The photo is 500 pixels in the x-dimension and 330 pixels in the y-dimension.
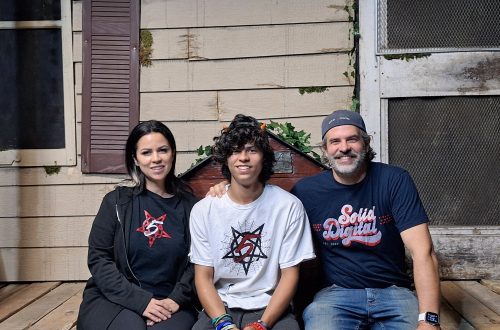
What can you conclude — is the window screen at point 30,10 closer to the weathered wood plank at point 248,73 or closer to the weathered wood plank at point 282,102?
the weathered wood plank at point 248,73

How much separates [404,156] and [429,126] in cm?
25

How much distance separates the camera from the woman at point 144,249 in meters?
2.46

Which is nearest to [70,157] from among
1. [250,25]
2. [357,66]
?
[250,25]

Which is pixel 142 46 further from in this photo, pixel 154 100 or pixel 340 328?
pixel 340 328

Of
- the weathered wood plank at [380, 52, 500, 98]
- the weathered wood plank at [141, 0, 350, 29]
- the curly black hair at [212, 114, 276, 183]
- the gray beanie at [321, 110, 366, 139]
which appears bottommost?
the curly black hair at [212, 114, 276, 183]

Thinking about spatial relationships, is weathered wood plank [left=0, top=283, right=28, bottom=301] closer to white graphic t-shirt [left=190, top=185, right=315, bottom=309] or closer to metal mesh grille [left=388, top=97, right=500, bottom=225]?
white graphic t-shirt [left=190, top=185, right=315, bottom=309]

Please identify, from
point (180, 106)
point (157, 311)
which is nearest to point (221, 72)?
point (180, 106)

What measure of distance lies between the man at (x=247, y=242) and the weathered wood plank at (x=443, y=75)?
5.57 ft

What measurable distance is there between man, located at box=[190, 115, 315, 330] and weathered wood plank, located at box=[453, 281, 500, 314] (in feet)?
4.57

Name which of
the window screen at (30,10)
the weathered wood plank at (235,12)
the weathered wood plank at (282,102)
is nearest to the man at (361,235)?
the weathered wood plank at (282,102)

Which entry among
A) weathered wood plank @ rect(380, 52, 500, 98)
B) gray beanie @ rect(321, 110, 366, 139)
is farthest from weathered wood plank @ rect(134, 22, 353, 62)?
gray beanie @ rect(321, 110, 366, 139)

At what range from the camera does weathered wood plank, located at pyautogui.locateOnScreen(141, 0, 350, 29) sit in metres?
3.76

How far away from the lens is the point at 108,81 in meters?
3.83

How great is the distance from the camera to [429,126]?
3.79 m
